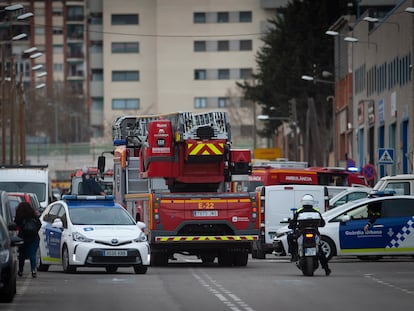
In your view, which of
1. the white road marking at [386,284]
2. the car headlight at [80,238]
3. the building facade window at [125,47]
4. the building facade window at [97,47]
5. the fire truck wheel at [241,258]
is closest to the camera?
the white road marking at [386,284]

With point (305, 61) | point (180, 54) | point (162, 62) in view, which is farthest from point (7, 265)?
point (180, 54)

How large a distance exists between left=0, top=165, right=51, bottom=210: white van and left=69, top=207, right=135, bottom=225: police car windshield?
70.2ft

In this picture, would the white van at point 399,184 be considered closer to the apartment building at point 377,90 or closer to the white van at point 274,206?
the white van at point 274,206

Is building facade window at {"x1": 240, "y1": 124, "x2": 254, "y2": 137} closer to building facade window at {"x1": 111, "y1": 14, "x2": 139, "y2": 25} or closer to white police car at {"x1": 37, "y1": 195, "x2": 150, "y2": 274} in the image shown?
building facade window at {"x1": 111, "y1": 14, "x2": 139, "y2": 25}

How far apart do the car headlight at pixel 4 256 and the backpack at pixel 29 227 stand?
28.8 ft

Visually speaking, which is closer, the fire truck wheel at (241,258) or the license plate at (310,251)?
the license plate at (310,251)

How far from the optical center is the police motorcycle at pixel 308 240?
1221 inches

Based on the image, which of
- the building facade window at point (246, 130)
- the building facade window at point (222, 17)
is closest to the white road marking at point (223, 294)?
the building facade window at point (222, 17)

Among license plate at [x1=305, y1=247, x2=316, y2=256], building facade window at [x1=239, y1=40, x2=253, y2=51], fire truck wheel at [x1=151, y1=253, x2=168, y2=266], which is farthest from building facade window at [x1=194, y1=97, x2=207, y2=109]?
license plate at [x1=305, y1=247, x2=316, y2=256]

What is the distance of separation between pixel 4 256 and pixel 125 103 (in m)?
131

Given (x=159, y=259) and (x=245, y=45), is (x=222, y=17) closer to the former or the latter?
(x=245, y=45)

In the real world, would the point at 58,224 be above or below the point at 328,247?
above

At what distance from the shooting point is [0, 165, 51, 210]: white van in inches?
2140

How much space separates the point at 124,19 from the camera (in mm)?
148500
